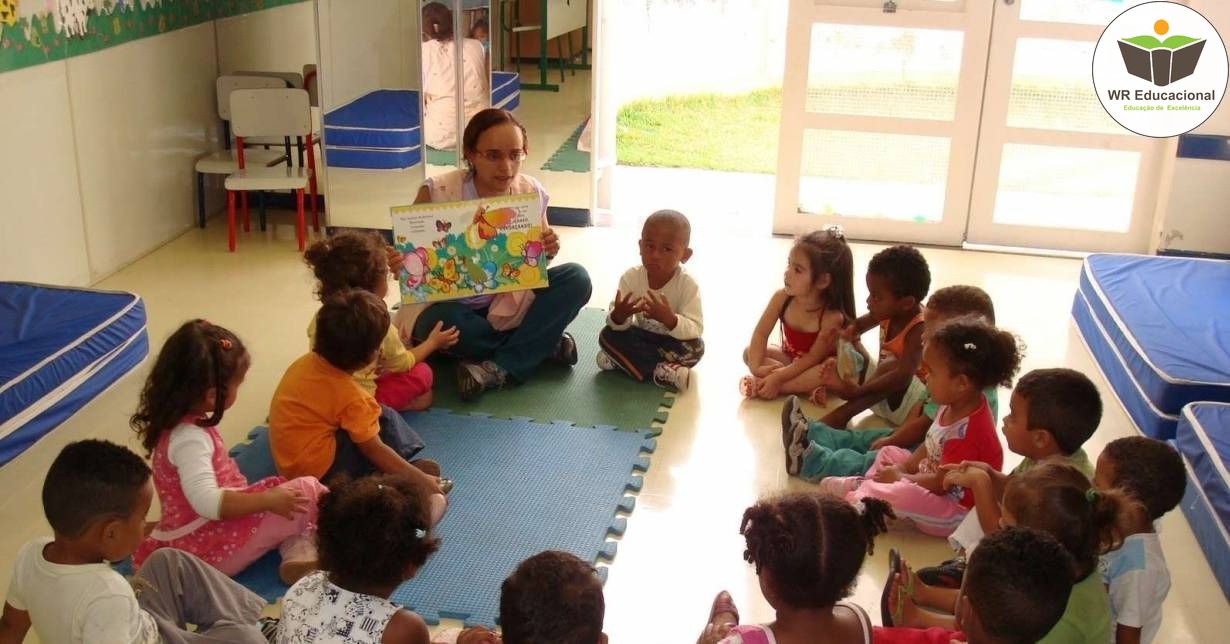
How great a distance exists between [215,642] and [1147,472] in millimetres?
2092

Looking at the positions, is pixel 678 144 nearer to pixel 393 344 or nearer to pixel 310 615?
pixel 393 344

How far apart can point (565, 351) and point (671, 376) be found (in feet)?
1.47

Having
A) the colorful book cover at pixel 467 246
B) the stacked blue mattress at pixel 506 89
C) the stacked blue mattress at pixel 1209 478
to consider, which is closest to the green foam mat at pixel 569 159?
the stacked blue mattress at pixel 506 89

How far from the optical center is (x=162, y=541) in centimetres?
293

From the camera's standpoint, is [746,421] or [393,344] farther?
[746,421]

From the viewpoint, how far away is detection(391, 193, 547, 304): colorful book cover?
13.6 feet

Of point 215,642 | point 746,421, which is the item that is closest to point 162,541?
point 215,642

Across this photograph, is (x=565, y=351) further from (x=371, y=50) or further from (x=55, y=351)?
(x=371, y=50)

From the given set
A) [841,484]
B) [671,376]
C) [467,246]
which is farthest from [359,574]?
[671,376]

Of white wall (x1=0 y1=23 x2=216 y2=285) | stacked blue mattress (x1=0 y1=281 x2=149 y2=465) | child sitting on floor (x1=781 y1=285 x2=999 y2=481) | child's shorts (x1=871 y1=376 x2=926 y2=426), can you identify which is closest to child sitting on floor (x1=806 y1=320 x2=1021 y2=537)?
child sitting on floor (x1=781 y1=285 x2=999 y2=481)

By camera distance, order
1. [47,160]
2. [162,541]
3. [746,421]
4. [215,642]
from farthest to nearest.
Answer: [47,160] → [746,421] → [162,541] → [215,642]

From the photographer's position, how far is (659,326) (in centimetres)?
430

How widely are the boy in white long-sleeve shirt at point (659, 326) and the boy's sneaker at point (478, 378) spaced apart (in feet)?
1.39

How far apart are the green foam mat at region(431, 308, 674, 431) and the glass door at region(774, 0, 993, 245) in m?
2.33
